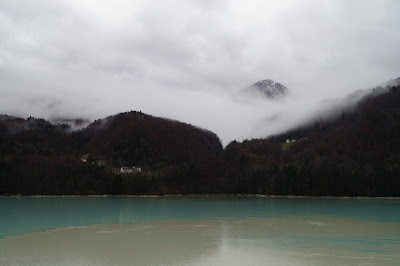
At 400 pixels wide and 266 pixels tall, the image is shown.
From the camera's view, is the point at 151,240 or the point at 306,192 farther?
the point at 306,192

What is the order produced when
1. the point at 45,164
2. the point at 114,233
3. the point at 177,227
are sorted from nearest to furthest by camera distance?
the point at 114,233
the point at 177,227
the point at 45,164

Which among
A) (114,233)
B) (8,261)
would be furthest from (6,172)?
(8,261)

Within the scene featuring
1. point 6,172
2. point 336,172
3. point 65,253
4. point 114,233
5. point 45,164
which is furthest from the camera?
point 45,164

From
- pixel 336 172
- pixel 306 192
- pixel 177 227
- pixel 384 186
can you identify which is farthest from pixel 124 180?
pixel 177 227

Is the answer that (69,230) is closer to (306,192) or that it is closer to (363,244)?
(363,244)

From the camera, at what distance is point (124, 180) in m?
172

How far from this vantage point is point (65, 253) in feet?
88.1

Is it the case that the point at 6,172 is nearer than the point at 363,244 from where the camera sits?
No

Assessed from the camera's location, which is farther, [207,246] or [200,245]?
[200,245]

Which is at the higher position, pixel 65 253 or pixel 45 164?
pixel 45 164

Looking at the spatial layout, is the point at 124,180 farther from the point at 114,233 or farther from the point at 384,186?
the point at 114,233

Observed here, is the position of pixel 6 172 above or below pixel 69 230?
above

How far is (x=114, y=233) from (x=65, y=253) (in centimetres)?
1142

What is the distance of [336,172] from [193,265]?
13121 cm
